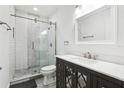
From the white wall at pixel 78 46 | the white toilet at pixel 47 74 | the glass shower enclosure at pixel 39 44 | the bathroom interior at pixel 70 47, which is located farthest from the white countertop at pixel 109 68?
the glass shower enclosure at pixel 39 44

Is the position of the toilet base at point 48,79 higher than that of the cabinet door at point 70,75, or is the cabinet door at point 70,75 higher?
the cabinet door at point 70,75

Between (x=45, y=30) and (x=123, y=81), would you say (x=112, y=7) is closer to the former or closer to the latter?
(x=123, y=81)

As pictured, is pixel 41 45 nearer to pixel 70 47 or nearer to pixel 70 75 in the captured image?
pixel 70 47

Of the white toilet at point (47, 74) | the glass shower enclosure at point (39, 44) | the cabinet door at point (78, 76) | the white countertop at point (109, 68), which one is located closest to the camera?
the white countertop at point (109, 68)

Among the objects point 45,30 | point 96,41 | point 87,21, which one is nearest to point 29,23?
point 45,30

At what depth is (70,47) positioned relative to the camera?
7.76 feet

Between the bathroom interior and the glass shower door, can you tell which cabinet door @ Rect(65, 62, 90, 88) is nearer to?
the bathroom interior

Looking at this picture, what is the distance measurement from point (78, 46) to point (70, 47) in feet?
1.20

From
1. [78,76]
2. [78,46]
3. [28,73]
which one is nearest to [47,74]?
[28,73]

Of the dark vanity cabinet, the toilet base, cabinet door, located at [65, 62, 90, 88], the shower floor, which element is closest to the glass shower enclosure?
the shower floor

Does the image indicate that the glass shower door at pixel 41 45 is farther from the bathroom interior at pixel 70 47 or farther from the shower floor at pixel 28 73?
the shower floor at pixel 28 73

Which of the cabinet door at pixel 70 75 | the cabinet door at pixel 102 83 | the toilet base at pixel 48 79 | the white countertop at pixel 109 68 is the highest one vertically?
the white countertop at pixel 109 68

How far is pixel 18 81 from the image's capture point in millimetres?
2443

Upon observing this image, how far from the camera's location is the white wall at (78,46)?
1.19m
